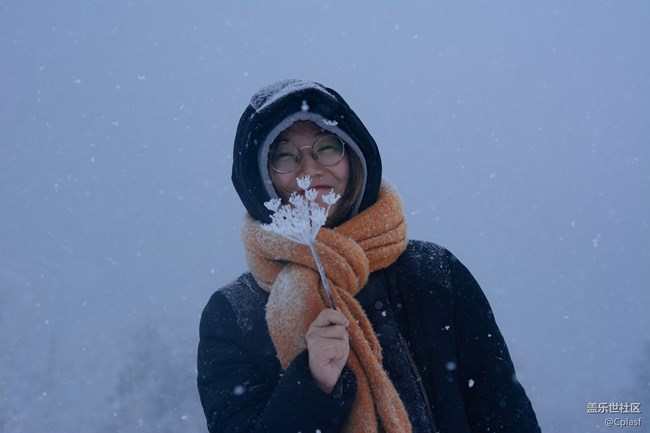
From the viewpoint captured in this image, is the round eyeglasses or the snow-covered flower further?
the round eyeglasses

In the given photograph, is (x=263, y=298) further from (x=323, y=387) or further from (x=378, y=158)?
(x=378, y=158)

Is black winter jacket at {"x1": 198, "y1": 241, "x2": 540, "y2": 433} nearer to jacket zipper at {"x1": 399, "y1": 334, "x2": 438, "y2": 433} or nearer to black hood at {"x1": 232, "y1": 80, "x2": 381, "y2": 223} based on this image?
jacket zipper at {"x1": 399, "y1": 334, "x2": 438, "y2": 433}

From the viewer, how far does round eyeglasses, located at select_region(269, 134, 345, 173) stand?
186cm

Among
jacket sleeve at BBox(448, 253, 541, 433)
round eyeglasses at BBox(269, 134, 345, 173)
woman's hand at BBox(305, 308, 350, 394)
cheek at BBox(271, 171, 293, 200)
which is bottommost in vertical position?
jacket sleeve at BBox(448, 253, 541, 433)

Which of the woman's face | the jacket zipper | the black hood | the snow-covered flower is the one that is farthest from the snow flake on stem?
the jacket zipper

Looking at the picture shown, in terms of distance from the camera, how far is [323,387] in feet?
5.17

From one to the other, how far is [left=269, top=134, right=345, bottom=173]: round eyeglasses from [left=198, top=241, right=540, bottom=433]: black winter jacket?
47cm

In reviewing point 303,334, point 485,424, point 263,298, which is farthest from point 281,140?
point 485,424

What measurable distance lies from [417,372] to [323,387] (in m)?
0.37

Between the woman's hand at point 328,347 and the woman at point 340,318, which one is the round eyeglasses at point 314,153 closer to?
the woman at point 340,318

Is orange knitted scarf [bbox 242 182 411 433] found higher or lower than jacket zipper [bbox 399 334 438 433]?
higher

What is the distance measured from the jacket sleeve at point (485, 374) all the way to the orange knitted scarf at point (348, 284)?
12.7 inches

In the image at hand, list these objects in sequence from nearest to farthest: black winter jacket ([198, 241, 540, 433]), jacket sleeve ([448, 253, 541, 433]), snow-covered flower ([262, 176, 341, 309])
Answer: snow-covered flower ([262, 176, 341, 309]) → black winter jacket ([198, 241, 540, 433]) → jacket sleeve ([448, 253, 541, 433])

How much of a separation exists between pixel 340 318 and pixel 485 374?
2.18 ft
